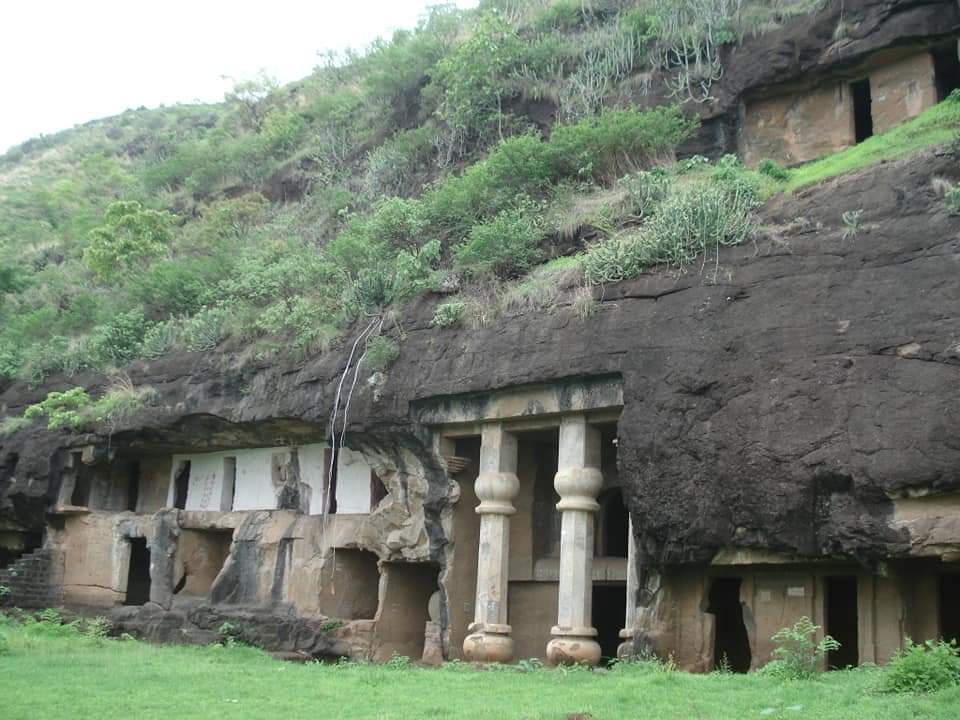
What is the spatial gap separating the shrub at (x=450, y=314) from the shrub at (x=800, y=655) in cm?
617

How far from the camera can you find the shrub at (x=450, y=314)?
15.6 metres

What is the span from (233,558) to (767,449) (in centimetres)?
1060

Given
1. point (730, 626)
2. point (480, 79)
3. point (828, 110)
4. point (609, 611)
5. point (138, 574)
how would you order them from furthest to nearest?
point (480, 79) < point (138, 574) < point (828, 110) < point (609, 611) < point (730, 626)

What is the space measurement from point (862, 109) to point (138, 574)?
52.5 ft

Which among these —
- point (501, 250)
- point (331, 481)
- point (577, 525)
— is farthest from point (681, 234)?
point (331, 481)

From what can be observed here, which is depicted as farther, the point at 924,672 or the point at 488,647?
the point at 488,647

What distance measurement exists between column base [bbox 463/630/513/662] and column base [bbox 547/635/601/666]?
87 cm

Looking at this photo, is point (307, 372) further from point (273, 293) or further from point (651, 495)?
point (651, 495)

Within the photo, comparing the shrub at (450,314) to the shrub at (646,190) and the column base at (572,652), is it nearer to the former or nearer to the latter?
the shrub at (646,190)

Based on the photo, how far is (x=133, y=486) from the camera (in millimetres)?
23125

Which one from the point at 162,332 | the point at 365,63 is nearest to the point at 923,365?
the point at 162,332

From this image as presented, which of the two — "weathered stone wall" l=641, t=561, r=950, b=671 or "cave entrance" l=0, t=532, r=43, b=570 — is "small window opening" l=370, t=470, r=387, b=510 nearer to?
"weathered stone wall" l=641, t=561, r=950, b=671

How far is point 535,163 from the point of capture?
18250mm

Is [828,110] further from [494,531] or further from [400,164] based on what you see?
[400,164]
